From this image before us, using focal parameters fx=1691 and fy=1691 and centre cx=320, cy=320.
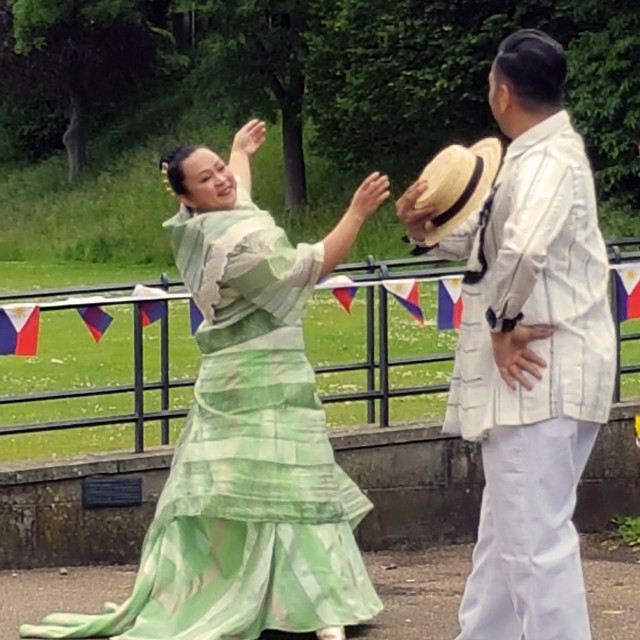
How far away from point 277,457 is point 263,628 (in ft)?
2.04

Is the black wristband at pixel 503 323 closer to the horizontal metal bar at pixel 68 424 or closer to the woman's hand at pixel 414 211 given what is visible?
the woman's hand at pixel 414 211

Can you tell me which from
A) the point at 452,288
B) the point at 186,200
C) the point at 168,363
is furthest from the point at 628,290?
the point at 186,200

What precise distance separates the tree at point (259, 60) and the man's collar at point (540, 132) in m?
32.9

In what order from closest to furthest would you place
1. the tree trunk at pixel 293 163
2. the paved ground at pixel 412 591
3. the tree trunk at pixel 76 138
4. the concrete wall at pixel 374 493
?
the paved ground at pixel 412 591 → the concrete wall at pixel 374 493 → the tree trunk at pixel 293 163 → the tree trunk at pixel 76 138

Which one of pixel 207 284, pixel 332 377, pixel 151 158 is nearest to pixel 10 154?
pixel 151 158

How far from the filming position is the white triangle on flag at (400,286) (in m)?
8.26

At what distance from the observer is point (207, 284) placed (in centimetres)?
598

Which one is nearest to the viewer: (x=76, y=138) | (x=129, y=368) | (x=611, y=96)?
(x=129, y=368)

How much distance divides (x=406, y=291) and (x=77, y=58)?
123 feet

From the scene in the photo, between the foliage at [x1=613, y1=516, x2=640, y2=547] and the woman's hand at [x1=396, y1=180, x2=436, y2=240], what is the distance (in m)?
3.91

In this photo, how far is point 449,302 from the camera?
8.36 meters

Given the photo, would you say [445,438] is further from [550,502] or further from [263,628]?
[550,502]

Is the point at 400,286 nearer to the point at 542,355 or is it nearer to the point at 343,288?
the point at 343,288

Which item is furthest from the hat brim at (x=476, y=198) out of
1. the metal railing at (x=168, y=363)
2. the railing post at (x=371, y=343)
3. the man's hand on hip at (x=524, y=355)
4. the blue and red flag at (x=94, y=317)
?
the railing post at (x=371, y=343)
